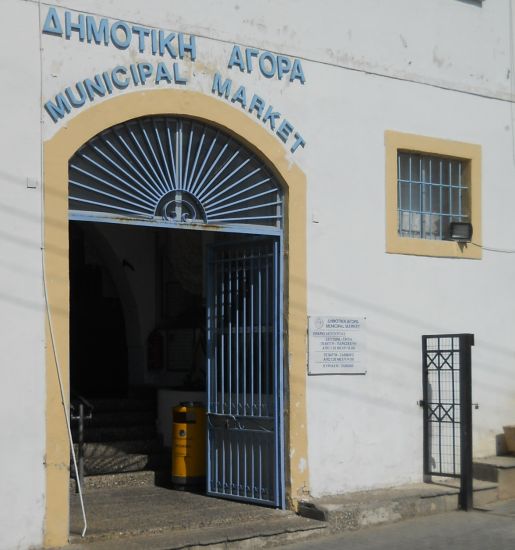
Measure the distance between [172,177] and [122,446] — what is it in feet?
11.6

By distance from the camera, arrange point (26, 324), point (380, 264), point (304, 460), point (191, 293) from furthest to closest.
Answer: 1. point (191, 293)
2. point (380, 264)
3. point (304, 460)
4. point (26, 324)

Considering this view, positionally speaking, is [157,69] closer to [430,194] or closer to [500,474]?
[430,194]

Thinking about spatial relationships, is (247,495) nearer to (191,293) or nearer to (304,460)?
(304,460)

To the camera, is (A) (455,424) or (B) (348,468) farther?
(A) (455,424)

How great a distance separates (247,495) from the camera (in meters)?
10.3

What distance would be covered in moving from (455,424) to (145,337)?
4.32 metres

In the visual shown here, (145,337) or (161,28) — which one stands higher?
(161,28)

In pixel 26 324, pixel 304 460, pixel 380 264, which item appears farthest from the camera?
pixel 380 264

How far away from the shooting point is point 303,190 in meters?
10.3

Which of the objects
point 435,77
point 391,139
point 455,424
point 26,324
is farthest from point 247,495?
point 435,77

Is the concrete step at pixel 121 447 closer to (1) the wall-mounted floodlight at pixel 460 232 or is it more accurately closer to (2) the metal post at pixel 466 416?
(2) the metal post at pixel 466 416

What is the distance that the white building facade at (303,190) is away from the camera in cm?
848

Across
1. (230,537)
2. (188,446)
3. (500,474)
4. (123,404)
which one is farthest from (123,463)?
(500,474)

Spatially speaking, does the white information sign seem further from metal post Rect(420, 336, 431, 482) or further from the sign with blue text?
the sign with blue text
